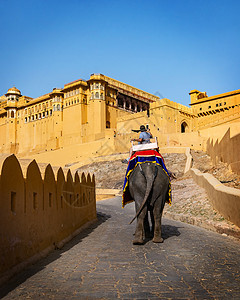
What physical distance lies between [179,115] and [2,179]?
134 feet

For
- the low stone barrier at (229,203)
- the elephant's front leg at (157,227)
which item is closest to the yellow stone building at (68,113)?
the low stone barrier at (229,203)

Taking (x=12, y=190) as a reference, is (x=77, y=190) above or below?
below

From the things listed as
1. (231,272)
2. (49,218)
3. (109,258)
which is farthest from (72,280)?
(49,218)

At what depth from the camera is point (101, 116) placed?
4691 centimetres

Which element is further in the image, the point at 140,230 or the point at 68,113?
the point at 68,113

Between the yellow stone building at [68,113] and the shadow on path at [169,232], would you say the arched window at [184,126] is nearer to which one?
the yellow stone building at [68,113]

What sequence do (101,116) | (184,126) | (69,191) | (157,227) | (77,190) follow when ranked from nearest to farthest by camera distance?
(157,227) < (69,191) < (77,190) < (184,126) < (101,116)

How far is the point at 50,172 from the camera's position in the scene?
633 cm

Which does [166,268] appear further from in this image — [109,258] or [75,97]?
[75,97]

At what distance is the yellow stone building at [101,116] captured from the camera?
1638 inches

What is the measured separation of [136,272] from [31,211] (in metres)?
1.91

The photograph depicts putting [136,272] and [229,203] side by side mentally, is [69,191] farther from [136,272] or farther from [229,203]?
[136,272]

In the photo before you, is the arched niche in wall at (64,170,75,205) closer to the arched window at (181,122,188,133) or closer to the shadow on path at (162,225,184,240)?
the shadow on path at (162,225,184,240)

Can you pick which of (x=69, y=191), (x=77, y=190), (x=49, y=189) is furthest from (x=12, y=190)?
(x=77, y=190)
